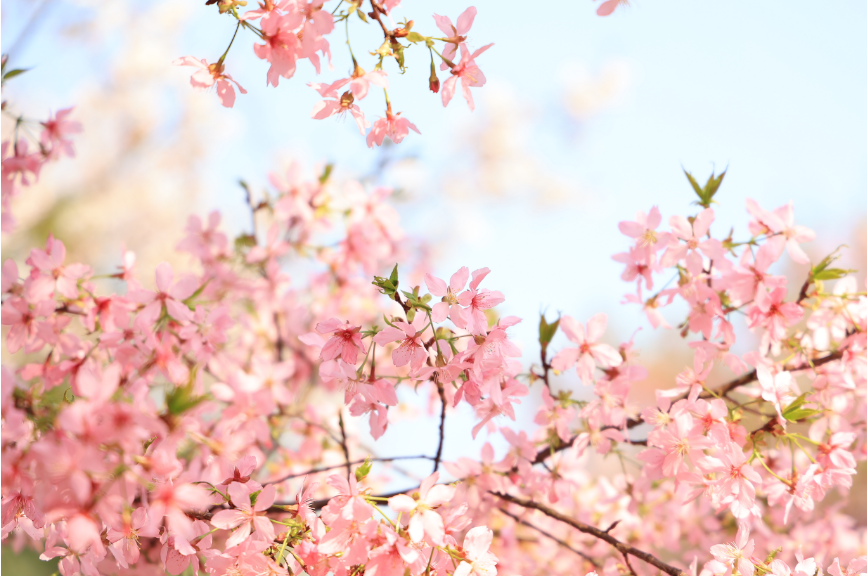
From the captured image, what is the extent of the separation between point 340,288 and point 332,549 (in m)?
1.02

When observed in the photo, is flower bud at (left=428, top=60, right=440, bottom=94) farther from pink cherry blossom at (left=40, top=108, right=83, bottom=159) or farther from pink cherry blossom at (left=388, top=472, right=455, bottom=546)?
pink cherry blossom at (left=40, top=108, right=83, bottom=159)

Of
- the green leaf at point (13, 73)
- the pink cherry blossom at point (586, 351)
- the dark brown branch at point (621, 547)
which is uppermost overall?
the green leaf at point (13, 73)

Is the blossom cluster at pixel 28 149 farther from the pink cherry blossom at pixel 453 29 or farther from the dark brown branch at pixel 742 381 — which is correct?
the dark brown branch at pixel 742 381

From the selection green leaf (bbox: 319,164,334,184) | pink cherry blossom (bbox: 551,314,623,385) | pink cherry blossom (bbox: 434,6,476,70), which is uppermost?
green leaf (bbox: 319,164,334,184)

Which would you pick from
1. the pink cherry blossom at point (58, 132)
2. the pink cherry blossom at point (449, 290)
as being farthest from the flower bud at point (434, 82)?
the pink cherry blossom at point (58, 132)

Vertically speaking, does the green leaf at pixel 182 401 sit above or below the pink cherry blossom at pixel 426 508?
above

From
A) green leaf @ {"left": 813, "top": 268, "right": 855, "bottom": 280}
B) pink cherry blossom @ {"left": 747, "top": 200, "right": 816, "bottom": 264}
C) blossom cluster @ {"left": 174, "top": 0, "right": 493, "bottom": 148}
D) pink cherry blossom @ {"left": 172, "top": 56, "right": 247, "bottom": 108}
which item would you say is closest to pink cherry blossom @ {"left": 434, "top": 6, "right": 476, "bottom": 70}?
blossom cluster @ {"left": 174, "top": 0, "right": 493, "bottom": 148}

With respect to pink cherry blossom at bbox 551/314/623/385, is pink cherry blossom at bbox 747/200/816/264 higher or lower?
higher

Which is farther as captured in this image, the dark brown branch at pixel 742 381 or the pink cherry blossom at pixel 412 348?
the dark brown branch at pixel 742 381

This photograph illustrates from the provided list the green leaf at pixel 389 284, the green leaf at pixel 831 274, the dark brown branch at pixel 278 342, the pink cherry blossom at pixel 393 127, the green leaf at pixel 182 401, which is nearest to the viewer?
the green leaf at pixel 182 401

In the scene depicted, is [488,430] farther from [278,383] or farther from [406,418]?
[406,418]

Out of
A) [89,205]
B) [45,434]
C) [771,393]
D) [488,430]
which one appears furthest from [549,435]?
[89,205]

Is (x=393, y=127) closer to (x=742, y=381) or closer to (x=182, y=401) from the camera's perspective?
(x=182, y=401)

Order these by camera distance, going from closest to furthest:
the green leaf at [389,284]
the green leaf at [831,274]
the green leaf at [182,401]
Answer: the green leaf at [182,401]
the green leaf at [389,284]
the green leaf at [831,274]
